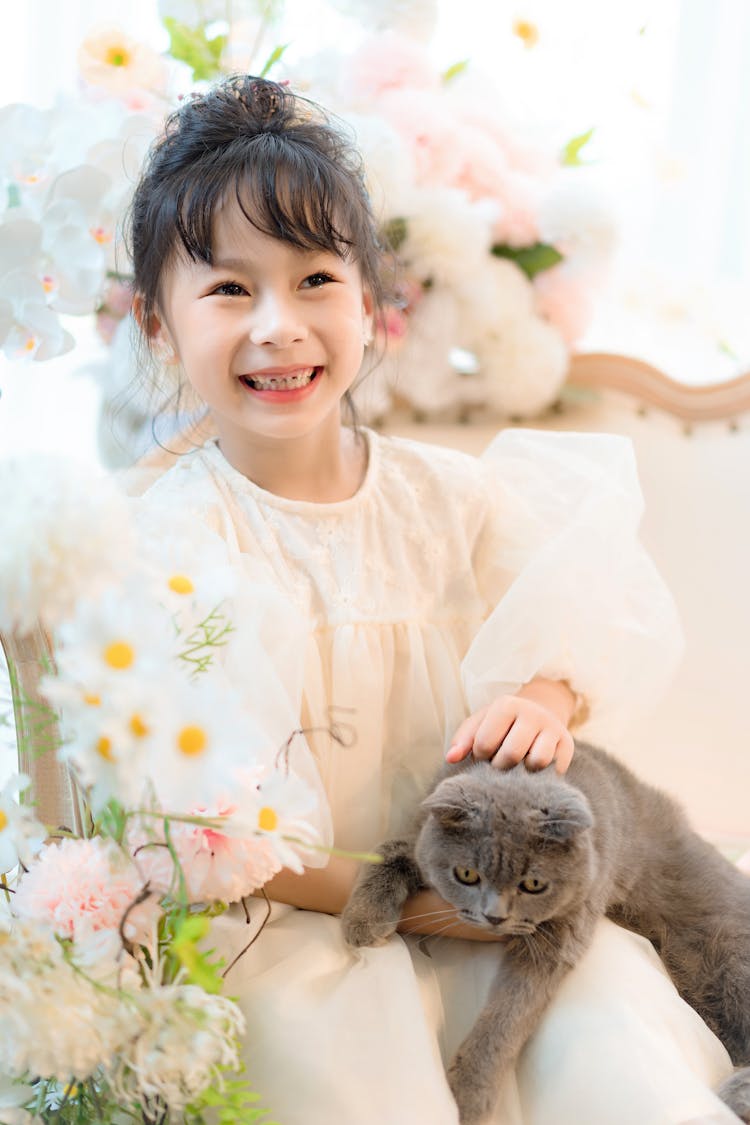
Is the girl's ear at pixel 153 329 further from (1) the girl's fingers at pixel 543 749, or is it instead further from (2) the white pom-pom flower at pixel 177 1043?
(2) the white pom-pom flower at pixel 177 1043

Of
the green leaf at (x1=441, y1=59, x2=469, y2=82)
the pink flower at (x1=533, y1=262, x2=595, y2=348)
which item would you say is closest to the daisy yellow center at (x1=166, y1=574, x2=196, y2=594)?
the pink flower at (x1=533, y1=262, x2=595, y2=348)

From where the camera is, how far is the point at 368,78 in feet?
4.68

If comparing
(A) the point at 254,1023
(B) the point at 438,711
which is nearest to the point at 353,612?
(B) the point at 438,711

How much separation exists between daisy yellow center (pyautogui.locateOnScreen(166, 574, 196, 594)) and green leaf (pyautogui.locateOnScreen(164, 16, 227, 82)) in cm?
95

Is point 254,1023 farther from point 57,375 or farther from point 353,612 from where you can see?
point 57,375

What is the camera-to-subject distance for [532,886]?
3.01 ft

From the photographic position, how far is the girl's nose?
3.40 feet

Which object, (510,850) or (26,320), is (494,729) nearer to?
(510,850)

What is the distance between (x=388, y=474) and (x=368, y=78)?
558mm

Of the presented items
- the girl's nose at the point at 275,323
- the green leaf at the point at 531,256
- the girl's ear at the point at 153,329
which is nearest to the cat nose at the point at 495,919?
the girl's nose at the point at 275,323

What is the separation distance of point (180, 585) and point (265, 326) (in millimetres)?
433

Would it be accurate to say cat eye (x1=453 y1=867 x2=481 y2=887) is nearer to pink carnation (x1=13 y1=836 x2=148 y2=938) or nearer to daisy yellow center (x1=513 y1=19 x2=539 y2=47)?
pink carnation (x1=13 y1=836 x2=148 y2=938)

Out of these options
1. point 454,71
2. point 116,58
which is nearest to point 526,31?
point 454,71

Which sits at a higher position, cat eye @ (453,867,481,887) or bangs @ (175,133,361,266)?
bangs @ (175,133,361,266)
